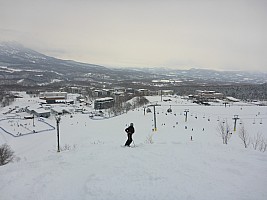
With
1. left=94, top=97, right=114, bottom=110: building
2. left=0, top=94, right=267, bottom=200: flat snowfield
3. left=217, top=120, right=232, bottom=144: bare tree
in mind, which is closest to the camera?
left=0, top=94, right=267, bottom=200: flat snowfield

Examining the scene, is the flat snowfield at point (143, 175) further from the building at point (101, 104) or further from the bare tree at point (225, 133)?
the building at point (101, 104)

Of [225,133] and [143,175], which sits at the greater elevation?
[143,175]

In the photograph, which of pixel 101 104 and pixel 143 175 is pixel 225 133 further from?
pixel 101 104

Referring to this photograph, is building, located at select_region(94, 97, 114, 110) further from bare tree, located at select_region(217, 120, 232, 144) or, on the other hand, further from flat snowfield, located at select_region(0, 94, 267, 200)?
flat snowfield, located at select_region(0, 94, 267, 200)

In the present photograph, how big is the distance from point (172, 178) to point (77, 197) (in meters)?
2.44

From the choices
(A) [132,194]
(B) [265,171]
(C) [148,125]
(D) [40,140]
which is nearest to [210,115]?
(C) [148,125]

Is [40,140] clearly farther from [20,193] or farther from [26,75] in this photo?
[26,75]

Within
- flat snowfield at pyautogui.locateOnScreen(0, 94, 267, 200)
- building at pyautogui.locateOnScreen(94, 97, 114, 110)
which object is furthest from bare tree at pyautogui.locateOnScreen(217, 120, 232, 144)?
building at pyautogui.locateOnScreen(94, 97, 114, 110)

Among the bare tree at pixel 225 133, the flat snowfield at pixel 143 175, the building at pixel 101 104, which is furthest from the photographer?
the building at pixel 101 104

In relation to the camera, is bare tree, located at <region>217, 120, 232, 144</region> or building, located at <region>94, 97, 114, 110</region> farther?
building, located at <region>94, 97, 114, 110</region>

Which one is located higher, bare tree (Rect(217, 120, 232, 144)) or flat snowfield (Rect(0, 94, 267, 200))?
flat snowfield (Rect(0, 94, 267, 200))

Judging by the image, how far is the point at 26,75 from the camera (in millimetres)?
144375

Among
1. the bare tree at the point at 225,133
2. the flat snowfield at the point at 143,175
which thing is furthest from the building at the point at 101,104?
the flat snowfield at the point at 143,175

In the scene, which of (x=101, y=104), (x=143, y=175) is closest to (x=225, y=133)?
(x=143, y=175)
